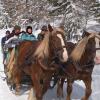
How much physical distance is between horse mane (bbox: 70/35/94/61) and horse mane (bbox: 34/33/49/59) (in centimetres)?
89

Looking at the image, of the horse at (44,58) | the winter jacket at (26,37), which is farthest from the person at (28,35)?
the horse at (44,58)

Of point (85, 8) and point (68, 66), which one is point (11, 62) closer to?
point (68, 66)

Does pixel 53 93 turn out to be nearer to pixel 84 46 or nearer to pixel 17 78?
pixel 17 78

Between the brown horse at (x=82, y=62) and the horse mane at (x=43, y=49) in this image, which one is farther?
the brown horse at (x=82, y=62)

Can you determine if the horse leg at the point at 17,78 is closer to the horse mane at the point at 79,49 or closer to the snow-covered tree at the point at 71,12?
the horse mane at the point at 79,49

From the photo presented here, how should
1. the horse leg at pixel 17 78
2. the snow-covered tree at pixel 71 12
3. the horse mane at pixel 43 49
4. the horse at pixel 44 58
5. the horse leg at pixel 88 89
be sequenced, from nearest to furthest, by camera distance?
1. the horse at pixel 44 58
2. the horse mane at pixel 43 49
3. the horse leg at pixel 88 89
4. the horse leg at pixel 17 78
5. the snow-covered tree at pixel 71 12

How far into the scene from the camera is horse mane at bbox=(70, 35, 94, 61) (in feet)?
33.1

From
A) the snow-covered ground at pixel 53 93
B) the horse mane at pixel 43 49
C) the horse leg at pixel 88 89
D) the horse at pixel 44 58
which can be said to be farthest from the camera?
the snow-covered ground at pixel 53 93

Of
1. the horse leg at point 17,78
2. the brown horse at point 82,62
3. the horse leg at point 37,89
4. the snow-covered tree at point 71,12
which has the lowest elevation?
the snow-covered tree at point 71,12

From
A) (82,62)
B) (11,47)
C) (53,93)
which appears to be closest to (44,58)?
(82,62)

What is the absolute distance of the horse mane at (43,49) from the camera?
9.79 meters

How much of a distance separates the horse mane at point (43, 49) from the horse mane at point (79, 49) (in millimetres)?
894

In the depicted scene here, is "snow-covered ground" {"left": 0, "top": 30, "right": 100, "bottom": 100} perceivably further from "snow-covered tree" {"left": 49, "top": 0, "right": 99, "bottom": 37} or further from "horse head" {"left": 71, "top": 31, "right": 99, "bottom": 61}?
"snow-covered tree" {"left": 49, "top": 0, "right": 99, "bottom": 37}

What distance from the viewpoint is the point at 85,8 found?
1122 inches
